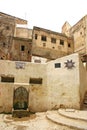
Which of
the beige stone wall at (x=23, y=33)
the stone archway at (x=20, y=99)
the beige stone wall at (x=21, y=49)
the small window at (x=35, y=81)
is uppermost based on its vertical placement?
the beige stone wall at (x=23, y=33)

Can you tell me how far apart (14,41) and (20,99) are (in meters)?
14.6

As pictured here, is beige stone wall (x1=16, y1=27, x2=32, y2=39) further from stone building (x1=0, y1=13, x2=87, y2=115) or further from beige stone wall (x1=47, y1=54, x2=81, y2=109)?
beige stone wall (x1=47, y1=54, x2=81, y2=109)

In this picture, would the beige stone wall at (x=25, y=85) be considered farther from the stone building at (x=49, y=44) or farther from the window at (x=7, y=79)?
the stone building at (x=49, y=44)

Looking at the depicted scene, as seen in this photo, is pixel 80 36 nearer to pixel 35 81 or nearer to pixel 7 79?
pixel 35 81

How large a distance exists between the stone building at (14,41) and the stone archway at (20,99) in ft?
42.6

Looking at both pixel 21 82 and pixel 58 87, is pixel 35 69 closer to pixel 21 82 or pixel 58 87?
pixel 21 82

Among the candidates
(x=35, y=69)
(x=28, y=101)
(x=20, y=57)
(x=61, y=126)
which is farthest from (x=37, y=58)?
(x=61, y=126)

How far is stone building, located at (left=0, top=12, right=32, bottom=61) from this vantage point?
993 inches

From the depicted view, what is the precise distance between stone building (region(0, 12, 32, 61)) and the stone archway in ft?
42.6

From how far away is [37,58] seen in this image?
76.6 feet

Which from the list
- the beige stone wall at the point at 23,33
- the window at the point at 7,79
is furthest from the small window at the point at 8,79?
the beige stone wall at the point at 23,33

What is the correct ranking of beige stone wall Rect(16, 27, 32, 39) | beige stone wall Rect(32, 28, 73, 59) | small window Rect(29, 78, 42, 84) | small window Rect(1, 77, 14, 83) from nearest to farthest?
1. small window Rect(1, 77, 14, 83)
2. small window Rect(29, 78, 42, 84)
3. beige stone wall Rect(32, 28, 73, 59)
4. beige stone wall Rect(16, 27, 32, 39)

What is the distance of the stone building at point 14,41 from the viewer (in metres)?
25.2

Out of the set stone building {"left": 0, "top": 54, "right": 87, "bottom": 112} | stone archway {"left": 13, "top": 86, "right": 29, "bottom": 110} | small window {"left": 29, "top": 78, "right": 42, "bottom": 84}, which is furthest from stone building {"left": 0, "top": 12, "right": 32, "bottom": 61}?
stone archway {"left": 13, "top": 86, "right": 29, "bottom": 110}
